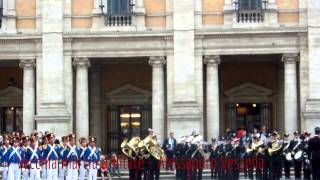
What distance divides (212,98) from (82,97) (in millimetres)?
6158

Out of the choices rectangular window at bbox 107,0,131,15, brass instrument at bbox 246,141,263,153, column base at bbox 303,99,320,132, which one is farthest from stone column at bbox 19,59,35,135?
brass instrument at bbox 246,141,263,153

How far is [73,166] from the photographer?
29.1 m

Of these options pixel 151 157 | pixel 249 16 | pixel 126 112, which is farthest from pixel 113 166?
pixel 249 16

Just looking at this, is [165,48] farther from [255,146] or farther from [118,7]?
[255,146]

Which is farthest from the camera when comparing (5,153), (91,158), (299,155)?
(299,155)

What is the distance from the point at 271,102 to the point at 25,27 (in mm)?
13089

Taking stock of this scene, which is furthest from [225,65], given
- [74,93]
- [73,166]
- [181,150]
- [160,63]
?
[73,166]

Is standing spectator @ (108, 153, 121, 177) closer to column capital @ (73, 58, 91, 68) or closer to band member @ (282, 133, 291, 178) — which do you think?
column capital @ (73, 58, 91, 68)

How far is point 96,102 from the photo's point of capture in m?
43.7

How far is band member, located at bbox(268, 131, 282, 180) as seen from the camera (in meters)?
29.2

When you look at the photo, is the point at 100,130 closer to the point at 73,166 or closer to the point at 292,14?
the point at 292,14

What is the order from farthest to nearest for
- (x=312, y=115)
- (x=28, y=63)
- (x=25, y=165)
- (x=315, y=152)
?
(x=28, y=63) → (x=312, y=115) → (x=25, y=165) → (x=315, y=152)

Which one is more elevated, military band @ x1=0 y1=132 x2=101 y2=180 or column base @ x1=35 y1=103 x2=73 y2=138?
column base @ x1=35 y1=103 x2=73 y2=138

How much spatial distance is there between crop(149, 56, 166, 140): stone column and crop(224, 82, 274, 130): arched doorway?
5368 mm
